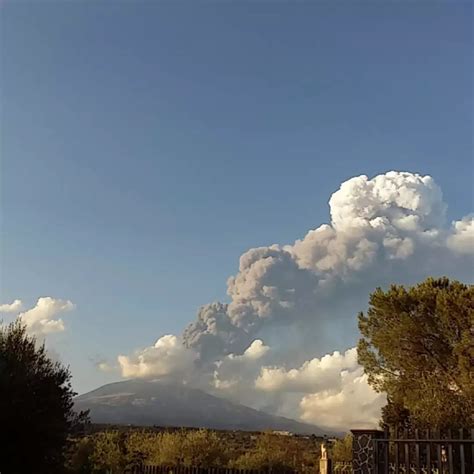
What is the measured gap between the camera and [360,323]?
75.4ft

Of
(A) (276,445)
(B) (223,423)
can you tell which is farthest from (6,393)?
(B) (223,423)

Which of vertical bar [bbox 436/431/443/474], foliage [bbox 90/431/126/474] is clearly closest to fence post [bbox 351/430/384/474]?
vertical bar [bbox 436/431/443/474]

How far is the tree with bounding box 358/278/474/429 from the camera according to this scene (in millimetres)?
19453

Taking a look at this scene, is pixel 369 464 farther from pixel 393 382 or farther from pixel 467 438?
pixel 393 382

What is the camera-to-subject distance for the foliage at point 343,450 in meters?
24.7

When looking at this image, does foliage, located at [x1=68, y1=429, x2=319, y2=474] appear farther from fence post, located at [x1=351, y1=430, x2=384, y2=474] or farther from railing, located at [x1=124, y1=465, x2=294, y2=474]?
fence post, located at [x1=351, y1=430, x2=384, y2=474]

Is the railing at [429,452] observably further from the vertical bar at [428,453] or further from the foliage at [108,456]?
the foliage at [108,456]

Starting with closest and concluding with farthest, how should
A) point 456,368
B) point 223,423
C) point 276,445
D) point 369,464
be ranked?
point 369,464 → point 456,368 → point 276,445 → point 223,423

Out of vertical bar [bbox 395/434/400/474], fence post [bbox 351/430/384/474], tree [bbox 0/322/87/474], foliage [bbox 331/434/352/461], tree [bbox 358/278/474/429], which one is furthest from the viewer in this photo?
foliage [bbox 331/434/352/461]

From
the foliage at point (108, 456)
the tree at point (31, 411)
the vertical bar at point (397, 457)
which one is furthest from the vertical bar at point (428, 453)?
the foliage at point (108, 456)

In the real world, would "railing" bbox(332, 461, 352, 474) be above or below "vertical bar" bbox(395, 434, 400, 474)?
below

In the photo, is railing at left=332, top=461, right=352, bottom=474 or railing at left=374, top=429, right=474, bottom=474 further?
railing at left=332, top=461, right=352, bottom=474

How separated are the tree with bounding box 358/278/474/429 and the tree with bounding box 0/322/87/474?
10373mm

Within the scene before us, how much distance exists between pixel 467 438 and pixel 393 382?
39.9 ft
